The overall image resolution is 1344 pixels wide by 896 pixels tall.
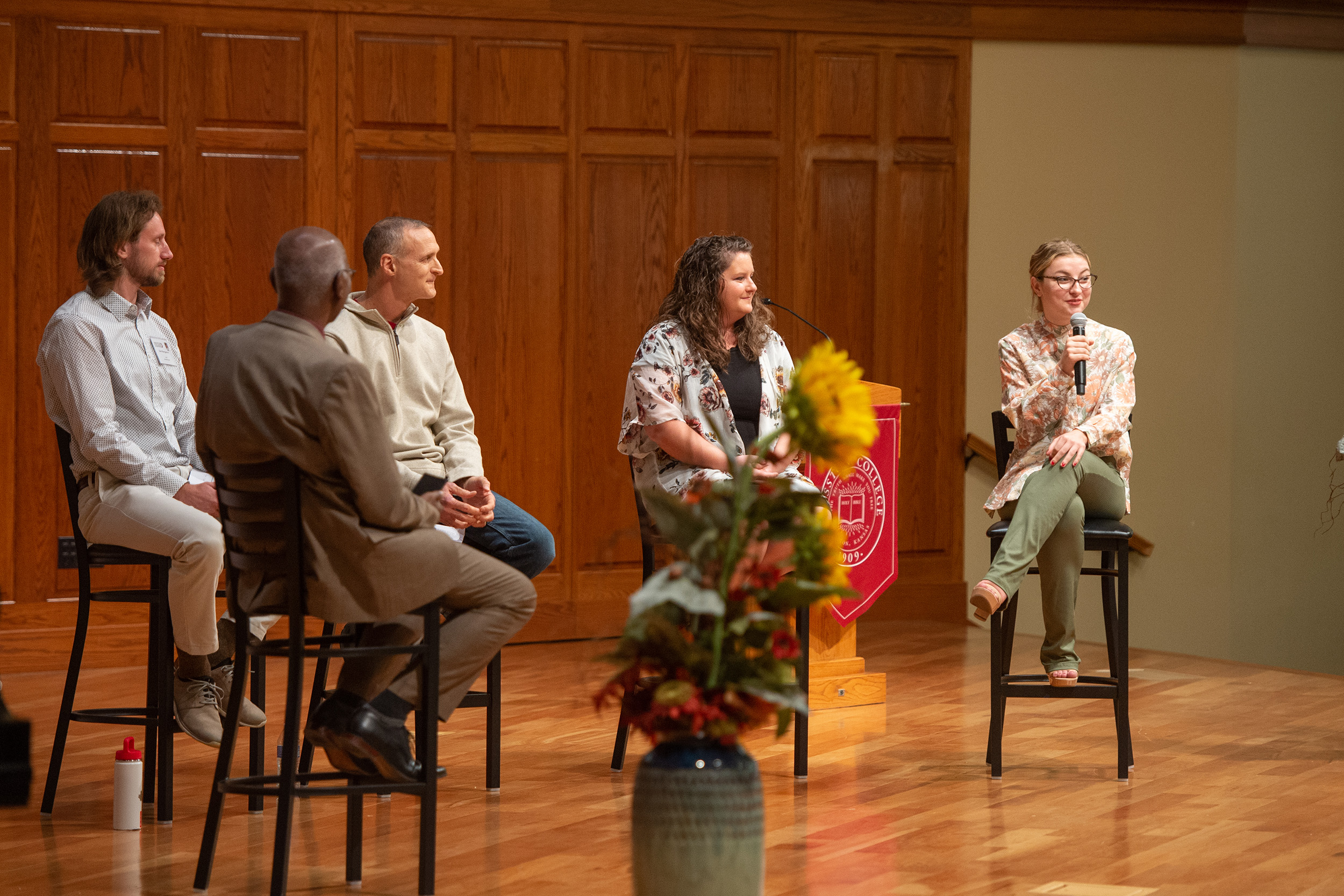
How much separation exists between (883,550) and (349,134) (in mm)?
2783

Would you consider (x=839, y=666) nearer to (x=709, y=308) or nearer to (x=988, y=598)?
(x=988, y=598)

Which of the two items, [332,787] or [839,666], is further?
[839,666]

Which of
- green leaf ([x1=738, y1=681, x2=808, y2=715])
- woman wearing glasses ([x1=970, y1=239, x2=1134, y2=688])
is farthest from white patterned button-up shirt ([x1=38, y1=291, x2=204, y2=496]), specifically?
woman wearing glasses ([x1=970, y1=239, x2=1134, y2=688])

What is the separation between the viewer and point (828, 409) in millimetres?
2301

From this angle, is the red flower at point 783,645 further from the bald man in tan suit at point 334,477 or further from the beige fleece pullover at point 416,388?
the beige fleece pullover at point 416,388

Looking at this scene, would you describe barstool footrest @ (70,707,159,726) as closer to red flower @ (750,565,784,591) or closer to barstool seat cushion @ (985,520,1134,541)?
red flower @ (750,565,784,591)

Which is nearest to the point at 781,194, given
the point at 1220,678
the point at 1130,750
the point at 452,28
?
the point at 452,28

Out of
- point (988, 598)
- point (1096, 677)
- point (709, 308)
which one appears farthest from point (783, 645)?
point (1096, 677)

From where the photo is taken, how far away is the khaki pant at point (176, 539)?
353 cm

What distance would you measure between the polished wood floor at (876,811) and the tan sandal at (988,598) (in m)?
0.46

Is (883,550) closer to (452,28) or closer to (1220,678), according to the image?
(1220,678)

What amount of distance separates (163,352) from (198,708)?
35.6 inches

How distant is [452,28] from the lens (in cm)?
634

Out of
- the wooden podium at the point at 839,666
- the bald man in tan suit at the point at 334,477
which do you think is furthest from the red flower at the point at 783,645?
the wooden podium at the point at 839,666
